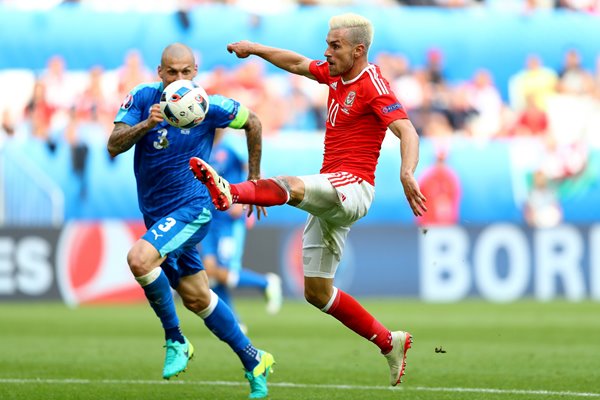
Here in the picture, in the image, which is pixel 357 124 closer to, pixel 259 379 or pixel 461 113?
pixel 259 379

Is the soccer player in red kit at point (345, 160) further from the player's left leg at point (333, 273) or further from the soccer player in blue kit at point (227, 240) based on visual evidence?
the soccer player in blue kit at point (227, 240)

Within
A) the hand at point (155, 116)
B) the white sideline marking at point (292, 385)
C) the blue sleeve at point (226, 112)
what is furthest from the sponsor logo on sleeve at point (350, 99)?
the white sideline marking at point (292, 385)

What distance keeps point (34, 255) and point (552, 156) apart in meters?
9.91

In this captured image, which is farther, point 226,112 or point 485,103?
point 485,103

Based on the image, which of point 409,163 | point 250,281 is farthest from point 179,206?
point 250,281

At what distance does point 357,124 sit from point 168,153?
131cm

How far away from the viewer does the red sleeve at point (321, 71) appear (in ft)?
25.4

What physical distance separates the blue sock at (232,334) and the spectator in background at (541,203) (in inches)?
543

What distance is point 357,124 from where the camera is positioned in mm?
7480

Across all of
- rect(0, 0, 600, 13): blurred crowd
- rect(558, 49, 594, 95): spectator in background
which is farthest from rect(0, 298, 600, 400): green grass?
rect(0, 0, 600, 13): blurred crowd

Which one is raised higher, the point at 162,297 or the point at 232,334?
the point at 162,297

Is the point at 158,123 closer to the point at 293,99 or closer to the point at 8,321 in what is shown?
the point at 8,321

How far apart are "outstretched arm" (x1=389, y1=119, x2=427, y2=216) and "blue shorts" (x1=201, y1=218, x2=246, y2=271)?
582 cm

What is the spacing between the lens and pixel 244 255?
17719 millimetres
